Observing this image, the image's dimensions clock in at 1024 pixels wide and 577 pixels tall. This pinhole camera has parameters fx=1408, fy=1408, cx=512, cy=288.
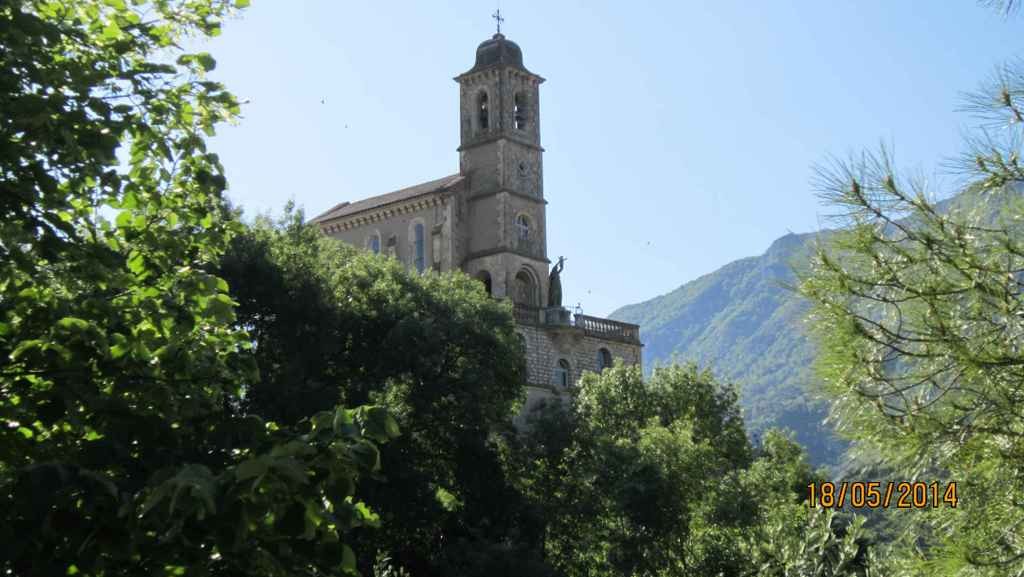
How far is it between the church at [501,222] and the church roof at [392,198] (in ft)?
0.45

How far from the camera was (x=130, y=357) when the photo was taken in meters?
9.95

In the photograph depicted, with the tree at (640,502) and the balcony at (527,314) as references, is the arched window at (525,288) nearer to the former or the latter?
the balcony at (527,314)

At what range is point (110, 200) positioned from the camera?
11.1 m

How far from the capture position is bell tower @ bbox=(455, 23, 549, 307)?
63188 millimetres

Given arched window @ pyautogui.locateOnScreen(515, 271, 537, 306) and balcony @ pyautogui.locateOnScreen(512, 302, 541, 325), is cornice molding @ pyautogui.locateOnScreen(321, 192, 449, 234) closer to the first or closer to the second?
arched window @ pyautogui.locateOnScreen(515, 271, 537, 306)

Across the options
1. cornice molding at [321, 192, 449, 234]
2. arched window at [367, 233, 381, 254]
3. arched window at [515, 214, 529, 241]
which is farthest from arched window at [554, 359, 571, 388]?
arched window at [367, 233, 381, 254]

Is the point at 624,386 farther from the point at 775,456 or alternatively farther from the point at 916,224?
the point at 916,224

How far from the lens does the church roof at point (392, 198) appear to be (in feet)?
212

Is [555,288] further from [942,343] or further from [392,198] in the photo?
[942,343]

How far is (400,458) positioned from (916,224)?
82.7 feet

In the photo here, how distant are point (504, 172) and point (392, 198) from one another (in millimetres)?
6149

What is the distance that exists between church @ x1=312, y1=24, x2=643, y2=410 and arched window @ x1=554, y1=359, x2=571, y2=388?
44 millimetres

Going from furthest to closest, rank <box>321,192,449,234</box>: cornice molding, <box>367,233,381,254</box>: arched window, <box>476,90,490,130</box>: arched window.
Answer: <box>367,233,381,254</box>: arched window
<box>476,90,490,130</box>: arched window
<box>321,192,449,234</box>: cornice molding

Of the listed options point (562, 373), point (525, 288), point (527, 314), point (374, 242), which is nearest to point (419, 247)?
point (374, 242)
